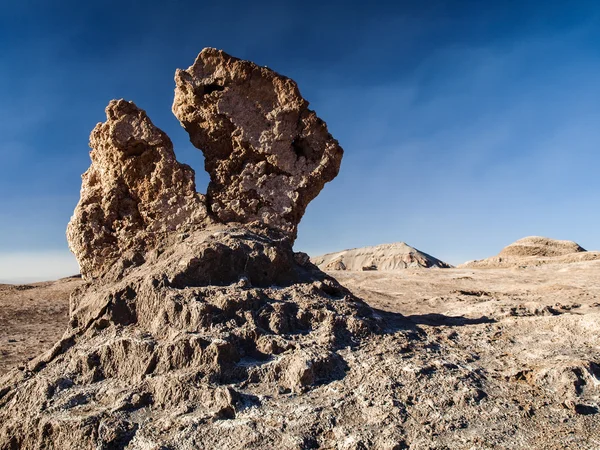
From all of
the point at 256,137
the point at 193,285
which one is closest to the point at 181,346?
the point at 193,285

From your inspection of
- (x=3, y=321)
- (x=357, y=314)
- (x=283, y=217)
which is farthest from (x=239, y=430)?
(x=3, y=321)

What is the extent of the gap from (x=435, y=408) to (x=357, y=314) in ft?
5.33

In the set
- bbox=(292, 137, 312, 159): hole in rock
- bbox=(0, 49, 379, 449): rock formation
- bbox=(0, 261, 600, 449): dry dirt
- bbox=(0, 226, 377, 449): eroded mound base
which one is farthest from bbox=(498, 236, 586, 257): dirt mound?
bbox=(0, 226, 377, 449): eroded mound base

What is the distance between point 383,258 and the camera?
44062 mm

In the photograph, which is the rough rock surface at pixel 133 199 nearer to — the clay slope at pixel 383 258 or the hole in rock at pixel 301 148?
the hole in rock at pixel 301 148

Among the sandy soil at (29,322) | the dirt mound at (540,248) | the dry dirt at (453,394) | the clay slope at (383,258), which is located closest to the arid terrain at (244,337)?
the dry dirt at (453,394)

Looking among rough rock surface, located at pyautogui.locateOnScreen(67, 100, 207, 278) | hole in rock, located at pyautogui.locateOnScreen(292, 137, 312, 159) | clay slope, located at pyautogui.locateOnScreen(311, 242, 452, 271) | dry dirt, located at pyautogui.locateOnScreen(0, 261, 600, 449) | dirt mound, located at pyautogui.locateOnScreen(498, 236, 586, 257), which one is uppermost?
clay slope, located at pyautogui.locateOnScreen(311, 242, 452, 271)

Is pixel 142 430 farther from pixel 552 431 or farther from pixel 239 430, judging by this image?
pixel 552 431

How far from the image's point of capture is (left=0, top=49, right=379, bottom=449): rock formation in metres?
3.86

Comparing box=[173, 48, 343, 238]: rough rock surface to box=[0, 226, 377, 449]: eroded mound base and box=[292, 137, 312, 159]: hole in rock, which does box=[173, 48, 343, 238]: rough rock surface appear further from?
box=[0, 226, 377, 449]: eroded mound base

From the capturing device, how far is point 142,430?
354 centimetres

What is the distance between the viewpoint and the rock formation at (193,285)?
12.6 feet

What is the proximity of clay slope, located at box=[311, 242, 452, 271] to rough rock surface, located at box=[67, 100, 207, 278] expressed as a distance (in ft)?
97.0

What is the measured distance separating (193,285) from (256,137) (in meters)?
2.55
